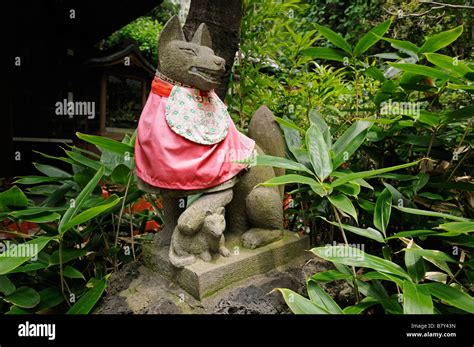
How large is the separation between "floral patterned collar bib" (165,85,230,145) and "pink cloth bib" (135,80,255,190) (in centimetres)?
2

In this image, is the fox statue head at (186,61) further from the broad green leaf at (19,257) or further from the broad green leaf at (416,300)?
the broad green leaf at (416,300)

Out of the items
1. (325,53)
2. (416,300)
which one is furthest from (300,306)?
(325,53)

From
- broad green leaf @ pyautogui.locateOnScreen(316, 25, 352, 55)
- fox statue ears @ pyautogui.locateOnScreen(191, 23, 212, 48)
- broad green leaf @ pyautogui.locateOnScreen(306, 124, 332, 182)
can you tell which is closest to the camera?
broad green leaf @ pyautogui.locateOnScreen(306, 124, 332, 182)

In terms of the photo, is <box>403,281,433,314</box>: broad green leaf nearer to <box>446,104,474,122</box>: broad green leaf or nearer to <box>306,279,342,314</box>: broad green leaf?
<box>306,279,342,314</box>: broad green leaf

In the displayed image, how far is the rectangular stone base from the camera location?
958mm

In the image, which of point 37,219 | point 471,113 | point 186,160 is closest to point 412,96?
point 471,113

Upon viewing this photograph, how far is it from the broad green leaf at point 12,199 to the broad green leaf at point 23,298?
11.1 inches

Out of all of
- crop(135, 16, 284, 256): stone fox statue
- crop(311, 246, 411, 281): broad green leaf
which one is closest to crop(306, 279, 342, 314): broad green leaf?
crop(311, 246, 411, 281): broad green leaf

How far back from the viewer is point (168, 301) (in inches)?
38.0

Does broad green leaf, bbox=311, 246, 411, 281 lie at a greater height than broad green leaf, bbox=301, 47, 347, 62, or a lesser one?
lesser

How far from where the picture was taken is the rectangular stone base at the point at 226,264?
958 mm

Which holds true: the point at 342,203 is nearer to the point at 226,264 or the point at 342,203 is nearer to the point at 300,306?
the point at 300,306
